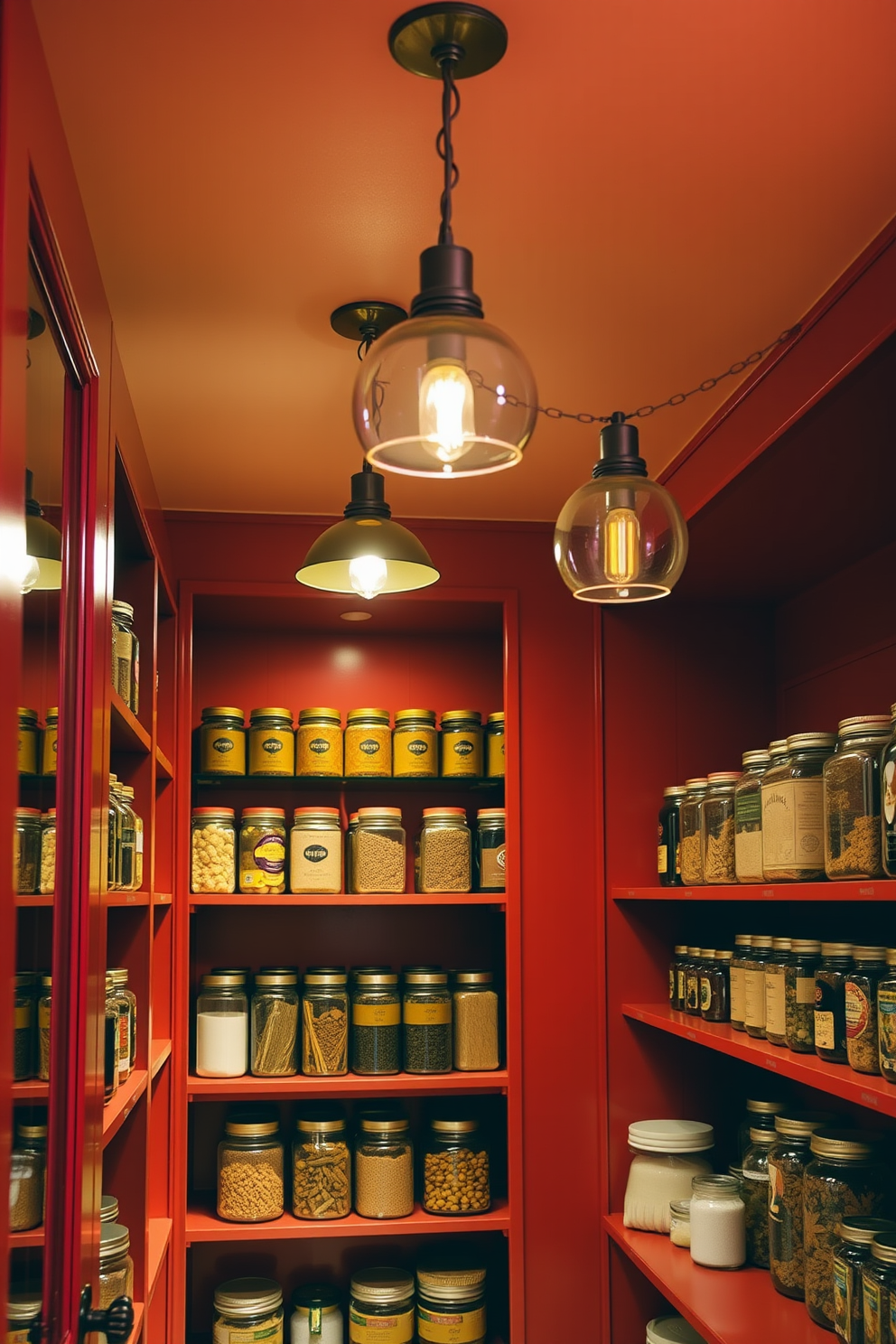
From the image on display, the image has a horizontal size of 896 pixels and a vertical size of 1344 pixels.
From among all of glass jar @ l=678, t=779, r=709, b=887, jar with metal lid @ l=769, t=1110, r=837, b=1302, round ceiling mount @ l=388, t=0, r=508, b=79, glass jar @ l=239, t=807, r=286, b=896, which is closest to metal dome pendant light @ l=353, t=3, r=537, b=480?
round ceiling mount @ l=388, t=0, r=508, b=79

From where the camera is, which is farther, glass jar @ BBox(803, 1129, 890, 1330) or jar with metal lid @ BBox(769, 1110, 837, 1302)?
jar with metal lid @ BBox(769, 1110, 837, 1302)

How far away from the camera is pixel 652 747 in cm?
337

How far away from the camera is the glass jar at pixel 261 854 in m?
3.22

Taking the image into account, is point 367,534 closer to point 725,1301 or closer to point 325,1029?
point 325,1029

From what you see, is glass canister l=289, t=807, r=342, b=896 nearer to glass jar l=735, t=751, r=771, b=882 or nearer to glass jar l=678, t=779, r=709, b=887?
glass jar l=678, t=779, r=709, b=887

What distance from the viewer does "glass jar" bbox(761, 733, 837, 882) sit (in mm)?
2209

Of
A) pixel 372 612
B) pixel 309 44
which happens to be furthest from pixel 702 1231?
pixel 309 44

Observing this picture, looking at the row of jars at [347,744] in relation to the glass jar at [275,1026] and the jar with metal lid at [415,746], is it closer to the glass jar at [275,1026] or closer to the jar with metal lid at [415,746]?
the jar with metal lid at [415,746]

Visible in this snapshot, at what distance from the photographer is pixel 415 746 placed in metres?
3.38

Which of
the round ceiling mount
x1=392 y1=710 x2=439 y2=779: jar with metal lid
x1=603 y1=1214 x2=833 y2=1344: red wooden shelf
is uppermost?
the round ceiling mount

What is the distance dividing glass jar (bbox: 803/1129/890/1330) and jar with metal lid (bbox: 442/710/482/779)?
4.62 feet

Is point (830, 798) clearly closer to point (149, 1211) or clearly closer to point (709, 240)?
point (709, 240)

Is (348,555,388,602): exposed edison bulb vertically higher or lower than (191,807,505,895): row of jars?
higher

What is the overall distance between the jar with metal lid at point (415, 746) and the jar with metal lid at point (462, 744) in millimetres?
37
